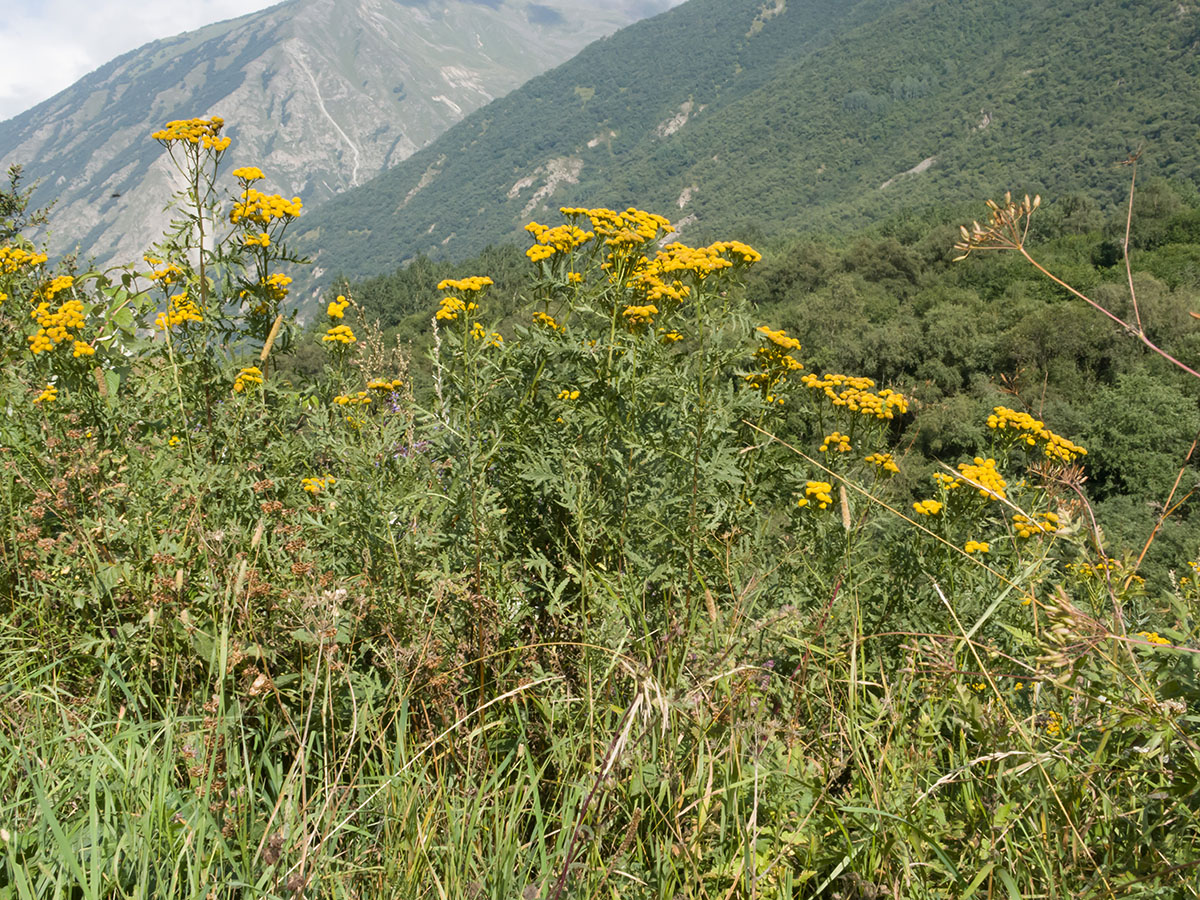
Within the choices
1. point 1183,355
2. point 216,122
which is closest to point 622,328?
point 216,122

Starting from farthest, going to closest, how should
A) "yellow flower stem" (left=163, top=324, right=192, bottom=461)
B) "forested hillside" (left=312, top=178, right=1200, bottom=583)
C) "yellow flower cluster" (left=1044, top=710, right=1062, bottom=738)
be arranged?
"forested hillside" (left=312, top=178, right=1200, bottom=583), "yellow flower stem" (left=163, top=324, right=192, bottom=461), "yellow flower cluster" (left=1044, top=710, right=1062, bottom=738)

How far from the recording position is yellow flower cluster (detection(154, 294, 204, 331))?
2729mm

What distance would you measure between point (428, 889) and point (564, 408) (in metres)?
1.62

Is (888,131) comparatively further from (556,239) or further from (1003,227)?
(1003,227)

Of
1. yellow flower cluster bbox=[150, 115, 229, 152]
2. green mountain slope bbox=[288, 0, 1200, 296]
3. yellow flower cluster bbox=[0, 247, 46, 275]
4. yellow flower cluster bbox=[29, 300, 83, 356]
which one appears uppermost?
yellow flower cluster bbox=[0, 247, 46, 275]

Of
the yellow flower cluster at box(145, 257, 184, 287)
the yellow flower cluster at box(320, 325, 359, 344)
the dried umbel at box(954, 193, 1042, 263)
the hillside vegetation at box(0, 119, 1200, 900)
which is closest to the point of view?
the hillside vegetation at box(0, 119, 1200, 900)

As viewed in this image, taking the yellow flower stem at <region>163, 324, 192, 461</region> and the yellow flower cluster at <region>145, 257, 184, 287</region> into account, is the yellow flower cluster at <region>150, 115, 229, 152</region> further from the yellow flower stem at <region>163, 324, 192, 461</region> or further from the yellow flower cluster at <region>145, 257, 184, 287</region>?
the yellow flower stem at <region>163, 324, 192, 461</region>

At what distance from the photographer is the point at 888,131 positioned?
422 ft

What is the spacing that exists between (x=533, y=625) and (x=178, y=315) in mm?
2064

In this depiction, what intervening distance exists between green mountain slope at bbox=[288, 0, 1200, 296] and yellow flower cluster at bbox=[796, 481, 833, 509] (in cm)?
6995

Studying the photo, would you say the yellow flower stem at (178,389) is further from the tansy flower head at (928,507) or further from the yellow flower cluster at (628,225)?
the tansy flower head at (928,507)

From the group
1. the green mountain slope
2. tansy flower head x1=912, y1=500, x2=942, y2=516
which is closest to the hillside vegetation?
tansy flower head x1=912, y1=500, x2=942, y2=516

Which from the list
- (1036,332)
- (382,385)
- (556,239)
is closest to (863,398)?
(556,239)

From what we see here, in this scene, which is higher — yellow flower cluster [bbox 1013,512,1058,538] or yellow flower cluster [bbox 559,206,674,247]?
yellow flower cluster [bbox 559,206,674,247]
